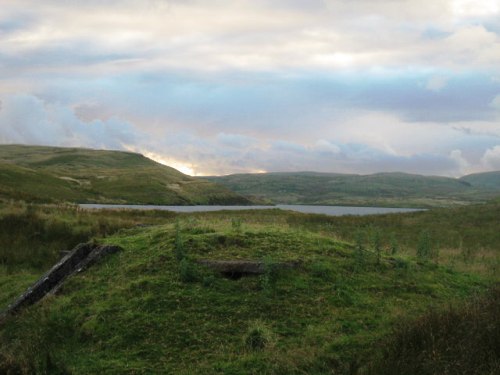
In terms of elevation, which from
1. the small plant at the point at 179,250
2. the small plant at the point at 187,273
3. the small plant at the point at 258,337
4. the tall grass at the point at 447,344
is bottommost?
the small plant at the point at 258,337

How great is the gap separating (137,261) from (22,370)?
521 centimetres

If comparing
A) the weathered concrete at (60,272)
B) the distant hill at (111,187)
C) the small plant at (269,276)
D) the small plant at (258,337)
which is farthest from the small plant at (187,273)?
the distant hill at (111,187)

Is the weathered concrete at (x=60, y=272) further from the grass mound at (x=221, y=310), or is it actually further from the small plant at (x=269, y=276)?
the small plant at (x=269, y=276)

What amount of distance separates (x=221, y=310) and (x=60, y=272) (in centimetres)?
661

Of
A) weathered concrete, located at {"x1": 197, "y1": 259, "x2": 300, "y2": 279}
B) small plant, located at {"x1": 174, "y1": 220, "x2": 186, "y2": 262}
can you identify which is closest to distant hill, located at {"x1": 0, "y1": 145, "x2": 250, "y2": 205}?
small plant, located at {"x1": 174, "y1": 220, "x2": 186, "y2": 262}

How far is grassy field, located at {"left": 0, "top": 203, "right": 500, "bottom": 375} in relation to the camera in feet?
29.0

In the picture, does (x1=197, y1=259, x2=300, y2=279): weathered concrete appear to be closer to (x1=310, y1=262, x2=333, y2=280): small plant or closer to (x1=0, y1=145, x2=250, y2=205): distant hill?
(x1=310, y1=262, x2=333, y2=280): small plant

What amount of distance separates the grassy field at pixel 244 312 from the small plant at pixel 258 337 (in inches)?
1.1

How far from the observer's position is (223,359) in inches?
364

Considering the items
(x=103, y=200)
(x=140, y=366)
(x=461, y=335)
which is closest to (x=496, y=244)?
(x=461, y=335)

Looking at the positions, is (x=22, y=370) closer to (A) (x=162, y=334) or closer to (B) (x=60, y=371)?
(B) (x=60, y=371)

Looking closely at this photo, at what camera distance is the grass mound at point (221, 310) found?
30.5 feet

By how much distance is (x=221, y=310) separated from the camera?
11117 millimetres

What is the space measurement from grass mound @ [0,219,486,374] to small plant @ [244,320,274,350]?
0.03 m
